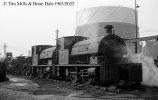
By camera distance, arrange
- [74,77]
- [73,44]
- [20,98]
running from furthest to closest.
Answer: [73,44]
[74,77]
[20,98]

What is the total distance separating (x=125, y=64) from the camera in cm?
1397

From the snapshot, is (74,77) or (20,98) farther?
(74,77)

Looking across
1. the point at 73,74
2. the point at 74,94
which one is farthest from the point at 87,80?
the point at 74,94

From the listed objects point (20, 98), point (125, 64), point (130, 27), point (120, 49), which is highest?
point (130, 27)

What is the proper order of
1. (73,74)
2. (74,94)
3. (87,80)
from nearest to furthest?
(74,94) → (87,80) → (73,74)

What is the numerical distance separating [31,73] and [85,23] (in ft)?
99.9

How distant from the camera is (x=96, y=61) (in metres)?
13.8

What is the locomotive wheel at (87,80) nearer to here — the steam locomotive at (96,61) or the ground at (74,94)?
the steam locomotive at (96,61)

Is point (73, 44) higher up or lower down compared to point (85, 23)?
lower down

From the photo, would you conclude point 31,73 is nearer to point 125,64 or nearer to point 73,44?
point 73,44

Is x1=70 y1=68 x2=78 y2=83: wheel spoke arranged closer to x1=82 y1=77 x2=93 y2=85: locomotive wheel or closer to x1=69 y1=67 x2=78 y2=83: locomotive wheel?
x1=69 y1=67 x2=78 y2=83: locomotive wheel

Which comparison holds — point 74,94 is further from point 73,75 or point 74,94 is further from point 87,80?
point 73,75

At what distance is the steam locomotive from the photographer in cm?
1344

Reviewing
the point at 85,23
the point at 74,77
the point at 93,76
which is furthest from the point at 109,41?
the point at 85,23
